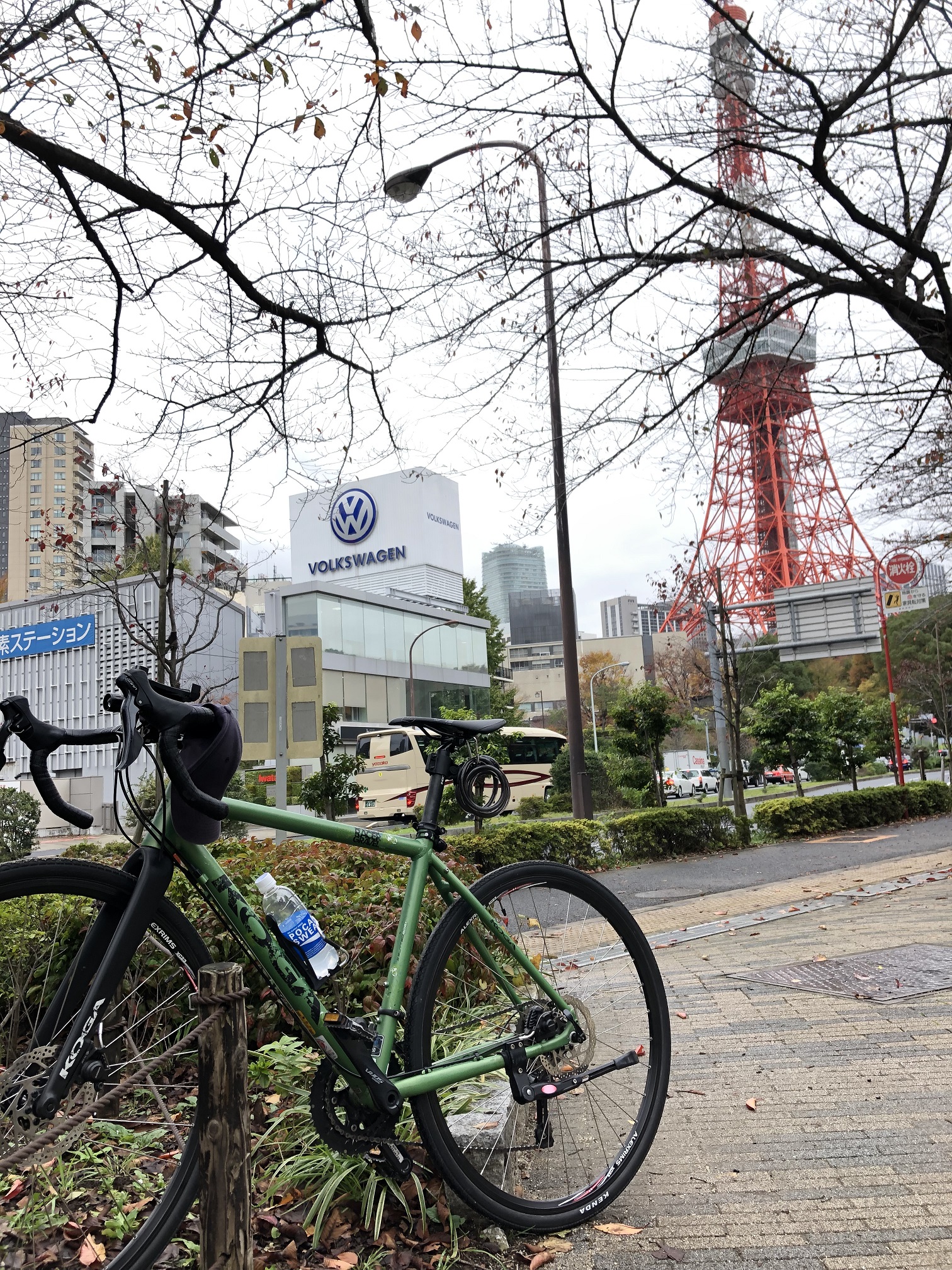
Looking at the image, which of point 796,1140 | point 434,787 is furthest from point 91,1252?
point 796,1140

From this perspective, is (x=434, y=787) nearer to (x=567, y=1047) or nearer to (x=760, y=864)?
(x=567, y=1047)

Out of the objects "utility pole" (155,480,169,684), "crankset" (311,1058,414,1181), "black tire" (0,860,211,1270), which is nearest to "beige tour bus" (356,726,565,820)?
"utility pole" (155,480,169,684)

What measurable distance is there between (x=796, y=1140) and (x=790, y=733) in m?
18.6

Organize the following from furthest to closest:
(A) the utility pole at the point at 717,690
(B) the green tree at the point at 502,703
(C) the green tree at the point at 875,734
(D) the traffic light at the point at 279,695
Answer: (B) the green tree at the point at 502,703, (C) the green tree at the point at 875,734, (A) the utility pole at the point at 717,690, (D) the traffic light at the point at 279,695

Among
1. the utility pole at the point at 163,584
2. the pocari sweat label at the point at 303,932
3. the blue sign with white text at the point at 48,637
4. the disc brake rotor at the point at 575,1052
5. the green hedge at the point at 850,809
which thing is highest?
the blue sign with white text at the point at 48,637

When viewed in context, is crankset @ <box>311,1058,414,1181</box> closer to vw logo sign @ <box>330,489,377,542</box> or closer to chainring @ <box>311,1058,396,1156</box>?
chainring @ <box>311,1058,396,1156</box>

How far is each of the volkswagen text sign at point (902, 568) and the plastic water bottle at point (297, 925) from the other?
17968 mm

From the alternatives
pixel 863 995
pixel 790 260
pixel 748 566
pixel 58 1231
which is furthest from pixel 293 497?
pixel 748 566

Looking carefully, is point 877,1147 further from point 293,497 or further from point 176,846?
point 293,497

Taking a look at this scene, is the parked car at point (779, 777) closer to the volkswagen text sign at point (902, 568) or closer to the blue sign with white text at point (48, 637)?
the volkswagen text sign at point (902, 568)

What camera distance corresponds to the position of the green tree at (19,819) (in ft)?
59.1

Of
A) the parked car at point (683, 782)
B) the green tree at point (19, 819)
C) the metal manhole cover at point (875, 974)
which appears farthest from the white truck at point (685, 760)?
the metal manhole cover at point (875, 974)

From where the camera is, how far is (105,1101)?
1774mm

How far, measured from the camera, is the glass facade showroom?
36781 millimetres
